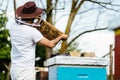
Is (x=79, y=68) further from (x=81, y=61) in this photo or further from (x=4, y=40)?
(x=4, y=40)

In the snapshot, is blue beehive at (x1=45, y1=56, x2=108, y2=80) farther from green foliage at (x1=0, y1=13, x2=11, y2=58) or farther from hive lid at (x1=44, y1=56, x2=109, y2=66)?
green foliage at (x1=0, y1=13, x2=11, y2=58)

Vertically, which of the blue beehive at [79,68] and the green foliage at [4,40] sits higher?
the blue beehive at [79,68]

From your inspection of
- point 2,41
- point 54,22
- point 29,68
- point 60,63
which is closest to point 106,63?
point 60,63

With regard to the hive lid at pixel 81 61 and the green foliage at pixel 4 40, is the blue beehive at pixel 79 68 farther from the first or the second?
the green foliage at pixel 4 40

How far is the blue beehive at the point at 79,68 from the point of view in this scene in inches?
188

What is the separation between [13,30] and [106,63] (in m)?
1.14

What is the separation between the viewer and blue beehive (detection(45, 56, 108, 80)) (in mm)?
4773

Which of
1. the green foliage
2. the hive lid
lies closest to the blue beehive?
the hive lid

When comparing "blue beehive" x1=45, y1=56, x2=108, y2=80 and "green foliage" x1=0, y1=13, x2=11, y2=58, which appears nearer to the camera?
"blue beehive" x1=45, y1=56, x2=108, y2=80

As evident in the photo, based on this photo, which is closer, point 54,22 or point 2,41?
point 54,22

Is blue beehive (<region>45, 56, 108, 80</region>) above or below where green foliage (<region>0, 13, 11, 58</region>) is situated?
above

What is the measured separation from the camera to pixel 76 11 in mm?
11867

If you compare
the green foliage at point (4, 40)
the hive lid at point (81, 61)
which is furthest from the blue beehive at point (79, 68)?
the green foliage at point (4, 40)

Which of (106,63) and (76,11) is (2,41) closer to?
(76,11)
